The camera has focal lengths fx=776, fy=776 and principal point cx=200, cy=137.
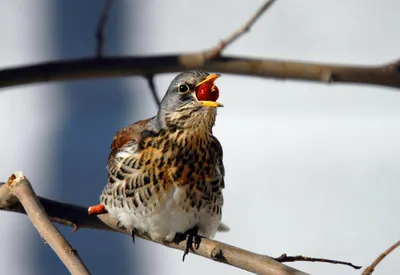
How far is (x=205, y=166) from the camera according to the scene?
150 centimetres

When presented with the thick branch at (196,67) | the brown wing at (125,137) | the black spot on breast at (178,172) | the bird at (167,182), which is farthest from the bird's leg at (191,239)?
the thick branch at (196,67)

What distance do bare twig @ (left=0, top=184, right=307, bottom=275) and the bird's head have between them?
0.22 metres

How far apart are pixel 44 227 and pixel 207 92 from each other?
421 mm

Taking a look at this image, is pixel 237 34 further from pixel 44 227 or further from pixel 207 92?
pixel 44 227

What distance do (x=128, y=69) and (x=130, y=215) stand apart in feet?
1.10

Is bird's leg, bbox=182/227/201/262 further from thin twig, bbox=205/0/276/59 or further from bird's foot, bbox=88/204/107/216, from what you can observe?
thin twig, bbox=205/0/276/59

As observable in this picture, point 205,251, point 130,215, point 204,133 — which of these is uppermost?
point 204,133

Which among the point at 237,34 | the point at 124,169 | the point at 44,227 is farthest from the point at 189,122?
the point at 44,227

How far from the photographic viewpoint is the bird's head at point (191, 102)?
134cm

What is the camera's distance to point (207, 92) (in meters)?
1.35

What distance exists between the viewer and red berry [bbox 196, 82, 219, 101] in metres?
1.34

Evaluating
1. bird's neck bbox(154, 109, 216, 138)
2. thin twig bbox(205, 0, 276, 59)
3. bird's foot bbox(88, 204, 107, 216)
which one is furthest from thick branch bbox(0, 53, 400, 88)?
bird's foot bbox(88, 204, 107, 216)

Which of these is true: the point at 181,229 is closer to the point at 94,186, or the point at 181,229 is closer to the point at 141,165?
the point at 141,165

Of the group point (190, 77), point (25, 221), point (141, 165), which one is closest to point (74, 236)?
point (25, 221)
